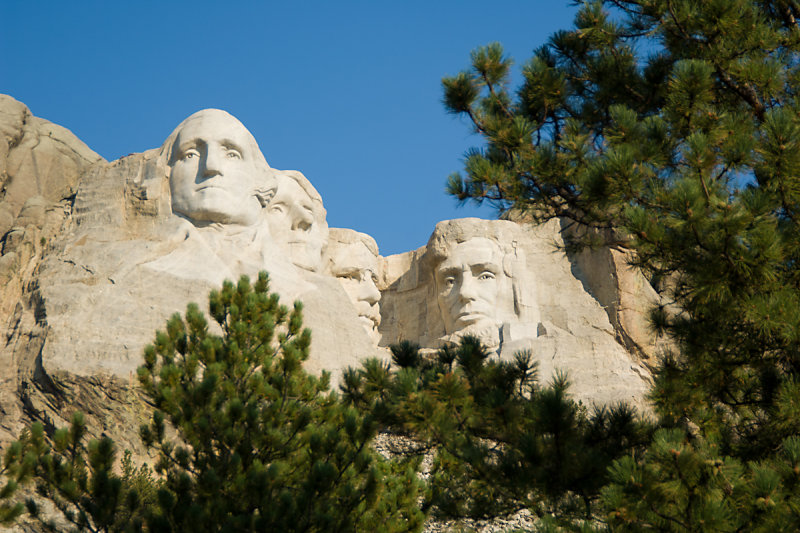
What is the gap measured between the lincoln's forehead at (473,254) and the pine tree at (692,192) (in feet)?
16.5

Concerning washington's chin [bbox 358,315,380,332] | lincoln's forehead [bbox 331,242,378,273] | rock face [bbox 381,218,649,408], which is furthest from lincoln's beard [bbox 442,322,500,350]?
lincoln's forehead [bbox 331,242,378,273]

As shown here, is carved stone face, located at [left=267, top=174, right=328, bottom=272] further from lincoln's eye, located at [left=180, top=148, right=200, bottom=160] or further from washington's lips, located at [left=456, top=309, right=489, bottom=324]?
washington's lips, located at [left=456, top=309, right=489, bottom=324]

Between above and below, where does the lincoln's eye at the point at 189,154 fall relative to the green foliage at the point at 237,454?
above

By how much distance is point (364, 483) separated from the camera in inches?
282

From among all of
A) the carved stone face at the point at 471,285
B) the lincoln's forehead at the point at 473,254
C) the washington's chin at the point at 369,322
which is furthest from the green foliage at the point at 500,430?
the lincoln's forehead at the point at 473,254

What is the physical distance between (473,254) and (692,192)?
728 centimetres

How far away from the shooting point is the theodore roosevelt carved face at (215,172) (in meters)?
11.1

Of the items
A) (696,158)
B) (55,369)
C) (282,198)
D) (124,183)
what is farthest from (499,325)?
(696,158)

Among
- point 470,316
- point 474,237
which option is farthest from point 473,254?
point 470,316

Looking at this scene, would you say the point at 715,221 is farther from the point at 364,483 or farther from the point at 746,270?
the point at 364,483

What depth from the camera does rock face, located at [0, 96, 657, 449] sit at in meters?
9.56

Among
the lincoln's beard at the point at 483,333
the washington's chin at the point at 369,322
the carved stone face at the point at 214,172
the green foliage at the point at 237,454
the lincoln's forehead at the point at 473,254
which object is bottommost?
the green foliage at the point at 237,454

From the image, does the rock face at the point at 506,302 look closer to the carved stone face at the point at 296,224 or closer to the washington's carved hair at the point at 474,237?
the washington's carved hair at the point at 474,237

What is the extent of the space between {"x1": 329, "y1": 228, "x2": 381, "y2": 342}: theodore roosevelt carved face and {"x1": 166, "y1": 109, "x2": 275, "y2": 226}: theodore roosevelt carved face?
2177mm
